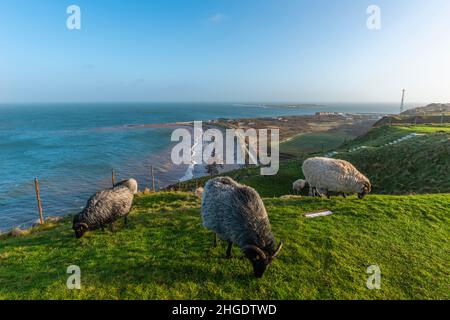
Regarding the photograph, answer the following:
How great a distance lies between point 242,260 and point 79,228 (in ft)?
24.0

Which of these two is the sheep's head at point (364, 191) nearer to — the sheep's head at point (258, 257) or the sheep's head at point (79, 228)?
the sheep's head at point (258, 257)

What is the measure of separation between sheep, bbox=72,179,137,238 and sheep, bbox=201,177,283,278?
16.4ft

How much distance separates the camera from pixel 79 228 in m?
11.1

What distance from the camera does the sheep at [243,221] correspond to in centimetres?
763

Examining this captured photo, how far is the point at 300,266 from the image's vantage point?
28.0 ft

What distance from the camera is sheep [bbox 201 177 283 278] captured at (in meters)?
7.63

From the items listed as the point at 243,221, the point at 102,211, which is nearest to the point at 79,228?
the point at 102,211

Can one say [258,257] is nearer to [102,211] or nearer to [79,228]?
[102,211]
